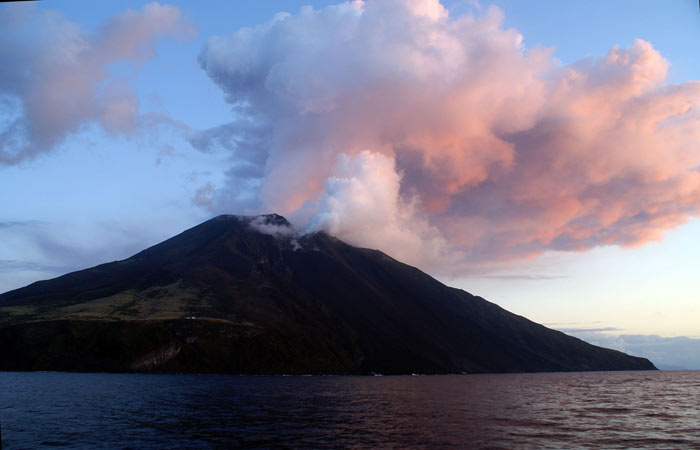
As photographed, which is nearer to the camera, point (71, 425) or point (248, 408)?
point (71, 425)

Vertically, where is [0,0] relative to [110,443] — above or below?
above

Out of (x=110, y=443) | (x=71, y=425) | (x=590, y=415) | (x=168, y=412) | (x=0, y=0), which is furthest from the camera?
(x=590, y=415)

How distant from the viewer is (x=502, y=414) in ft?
267

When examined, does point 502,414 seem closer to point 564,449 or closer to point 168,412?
point 564,449

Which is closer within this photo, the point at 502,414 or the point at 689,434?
the point at 689,434

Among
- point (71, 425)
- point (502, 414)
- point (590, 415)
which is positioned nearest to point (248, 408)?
point (71, 425)

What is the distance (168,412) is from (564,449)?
56.5 metres

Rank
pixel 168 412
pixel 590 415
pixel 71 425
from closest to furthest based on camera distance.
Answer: pixel 71 425, pixel 168 412, pixel 590 415

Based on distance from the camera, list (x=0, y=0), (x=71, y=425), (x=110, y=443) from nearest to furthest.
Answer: (x=0, y=0) → (x=110, y=443) → (x=71, y=425)

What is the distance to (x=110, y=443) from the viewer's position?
1948 inches

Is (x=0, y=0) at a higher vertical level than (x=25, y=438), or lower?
higher

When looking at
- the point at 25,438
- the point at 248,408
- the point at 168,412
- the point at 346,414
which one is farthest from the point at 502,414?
the point at 25,438

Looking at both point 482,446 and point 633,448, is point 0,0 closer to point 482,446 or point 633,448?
point 482,446

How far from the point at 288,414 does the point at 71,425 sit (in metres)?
29.6
